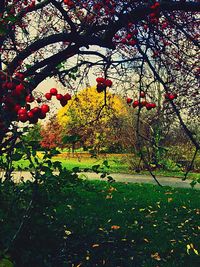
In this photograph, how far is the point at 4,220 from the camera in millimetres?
3898

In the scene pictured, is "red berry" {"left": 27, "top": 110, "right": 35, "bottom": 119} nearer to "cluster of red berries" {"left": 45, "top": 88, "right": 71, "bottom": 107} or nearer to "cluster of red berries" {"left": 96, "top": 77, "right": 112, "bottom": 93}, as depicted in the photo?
"cluster of red berries" {"left": 45, "top": 88, "right": 71, "bottom": 107}

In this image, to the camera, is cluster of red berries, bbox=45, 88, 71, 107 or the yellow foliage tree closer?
cluster of red berries, bbox=45, 88, 71, 107

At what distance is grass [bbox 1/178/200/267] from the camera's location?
165 inches

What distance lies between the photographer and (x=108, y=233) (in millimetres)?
6000

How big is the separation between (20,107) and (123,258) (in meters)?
3.40

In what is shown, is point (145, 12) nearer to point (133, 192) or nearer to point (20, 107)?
point (20, 107)

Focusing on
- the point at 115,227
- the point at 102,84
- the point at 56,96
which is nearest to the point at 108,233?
the point at 115,227

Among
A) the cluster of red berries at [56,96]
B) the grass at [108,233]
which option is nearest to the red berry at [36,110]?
the cluster of red berries at [56,96]

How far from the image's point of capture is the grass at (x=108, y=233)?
165 inches

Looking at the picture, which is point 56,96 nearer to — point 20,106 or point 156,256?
point 20,106

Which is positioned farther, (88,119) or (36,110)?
(88,119)

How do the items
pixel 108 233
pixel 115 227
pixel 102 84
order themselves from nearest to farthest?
pixel 102 84 < pixel 108 233 < pixel 115 227

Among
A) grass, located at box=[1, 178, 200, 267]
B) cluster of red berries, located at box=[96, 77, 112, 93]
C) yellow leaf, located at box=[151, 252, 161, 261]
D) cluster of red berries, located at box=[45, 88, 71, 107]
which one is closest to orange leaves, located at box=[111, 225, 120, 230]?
grass, located at box=[1, 178, 200, 267]

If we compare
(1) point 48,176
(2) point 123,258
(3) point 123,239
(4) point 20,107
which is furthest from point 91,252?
(4) point 20,107
